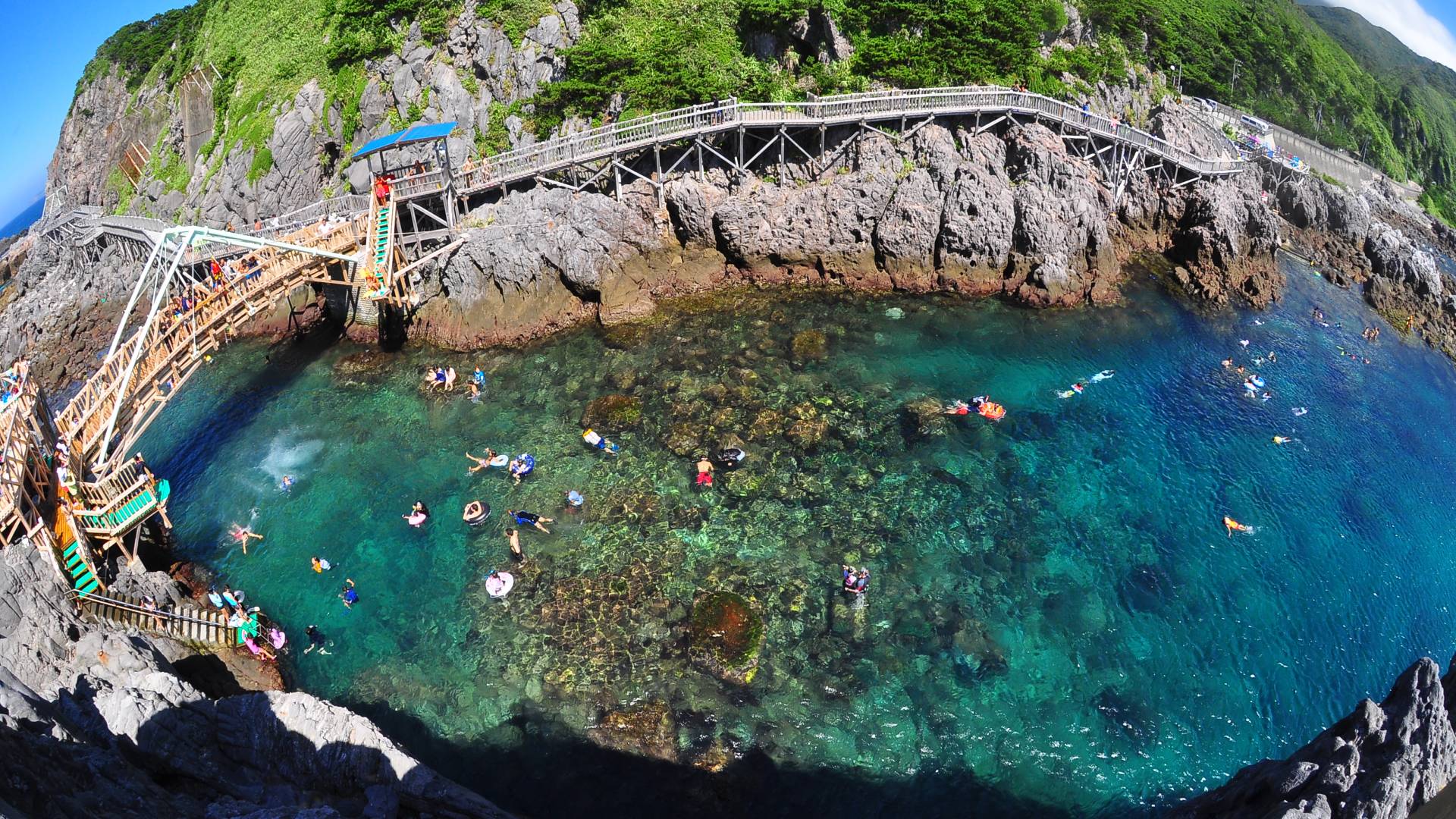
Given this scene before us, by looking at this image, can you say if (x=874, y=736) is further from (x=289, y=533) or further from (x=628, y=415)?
(x=289, y=533)

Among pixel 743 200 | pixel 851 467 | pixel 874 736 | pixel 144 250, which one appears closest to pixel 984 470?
pixel 851 467

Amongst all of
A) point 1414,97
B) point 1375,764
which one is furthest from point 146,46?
point 1414,97

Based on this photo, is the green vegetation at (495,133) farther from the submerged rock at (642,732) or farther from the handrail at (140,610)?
the submerged rock at (642,732)

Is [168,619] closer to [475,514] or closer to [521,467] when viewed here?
[475,514]

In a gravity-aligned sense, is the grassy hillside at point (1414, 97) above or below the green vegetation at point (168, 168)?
above

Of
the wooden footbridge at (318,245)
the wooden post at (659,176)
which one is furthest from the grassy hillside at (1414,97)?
the wooden post at (659,176)

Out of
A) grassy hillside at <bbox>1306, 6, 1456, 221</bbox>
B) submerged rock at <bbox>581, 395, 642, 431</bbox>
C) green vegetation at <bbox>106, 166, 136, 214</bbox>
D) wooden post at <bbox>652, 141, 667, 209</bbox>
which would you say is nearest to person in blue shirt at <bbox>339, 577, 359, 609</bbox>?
submerged rock at <bbox>581, 395, 642, 431</bbox>
